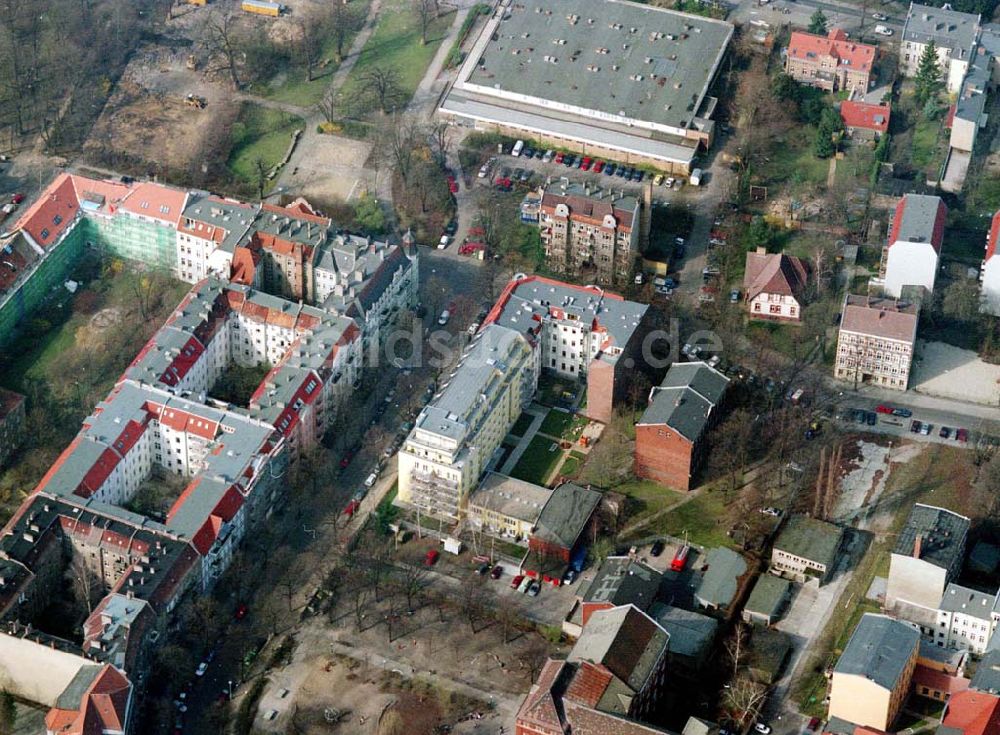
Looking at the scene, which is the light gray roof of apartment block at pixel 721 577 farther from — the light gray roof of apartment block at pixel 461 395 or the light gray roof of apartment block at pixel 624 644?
the light gray roof of apartment block at pixel 461 395

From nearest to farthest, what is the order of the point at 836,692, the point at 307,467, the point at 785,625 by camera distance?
the point at 836,692 → the point at 785,625 → the point at 307,467

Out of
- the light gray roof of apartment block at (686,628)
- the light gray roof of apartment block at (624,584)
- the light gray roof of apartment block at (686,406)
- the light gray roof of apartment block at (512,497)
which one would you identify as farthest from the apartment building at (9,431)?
the light gray roof of apartment block at (686,628)

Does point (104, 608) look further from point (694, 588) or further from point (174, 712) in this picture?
point (694, 588)

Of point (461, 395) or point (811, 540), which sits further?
point (461, 395)

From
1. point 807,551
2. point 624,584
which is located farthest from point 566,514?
point 807,551

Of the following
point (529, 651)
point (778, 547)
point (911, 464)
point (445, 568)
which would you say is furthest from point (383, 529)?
point (911, 464)

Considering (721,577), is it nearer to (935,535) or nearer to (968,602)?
(935,535)
